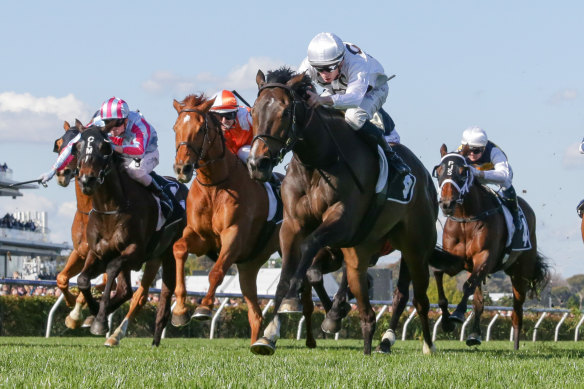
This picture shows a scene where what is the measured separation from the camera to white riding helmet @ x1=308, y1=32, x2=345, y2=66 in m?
6.70

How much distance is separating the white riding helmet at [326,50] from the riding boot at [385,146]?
53 centimetres

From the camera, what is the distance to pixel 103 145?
27.9ft

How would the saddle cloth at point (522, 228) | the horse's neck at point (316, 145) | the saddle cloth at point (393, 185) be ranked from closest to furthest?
the horse's neck at point (316, 145) → the saddle cloth at point (393, 185) → the saddle cloth at point (522, 228)

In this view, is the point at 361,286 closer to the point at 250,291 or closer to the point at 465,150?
the point at 250,291

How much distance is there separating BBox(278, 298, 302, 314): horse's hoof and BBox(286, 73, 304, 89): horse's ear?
4.41 feet

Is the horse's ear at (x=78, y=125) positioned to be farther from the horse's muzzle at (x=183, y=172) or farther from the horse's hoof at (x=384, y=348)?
the horse's hoof at (x=384, y=348)

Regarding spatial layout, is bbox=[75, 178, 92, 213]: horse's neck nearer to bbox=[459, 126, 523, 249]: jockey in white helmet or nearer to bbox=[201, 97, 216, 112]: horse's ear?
bbox=[201, 97, 216, 112]: horse's ear

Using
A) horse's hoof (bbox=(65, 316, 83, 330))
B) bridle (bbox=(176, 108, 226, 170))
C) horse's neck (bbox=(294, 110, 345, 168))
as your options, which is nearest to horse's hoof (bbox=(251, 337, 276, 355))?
horse's neck (bbox=(294, 110, 345, 168))

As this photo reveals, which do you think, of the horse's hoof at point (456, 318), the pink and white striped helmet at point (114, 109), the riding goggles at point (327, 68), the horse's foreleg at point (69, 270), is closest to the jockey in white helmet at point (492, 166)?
the horse's hoof at point (456, 318)

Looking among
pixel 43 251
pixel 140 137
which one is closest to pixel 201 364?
pixel 140 137

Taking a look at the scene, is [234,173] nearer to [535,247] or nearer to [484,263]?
→ [484,263]

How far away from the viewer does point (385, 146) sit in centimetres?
714

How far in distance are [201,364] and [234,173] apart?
313 cm

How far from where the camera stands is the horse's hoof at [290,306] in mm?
5695
